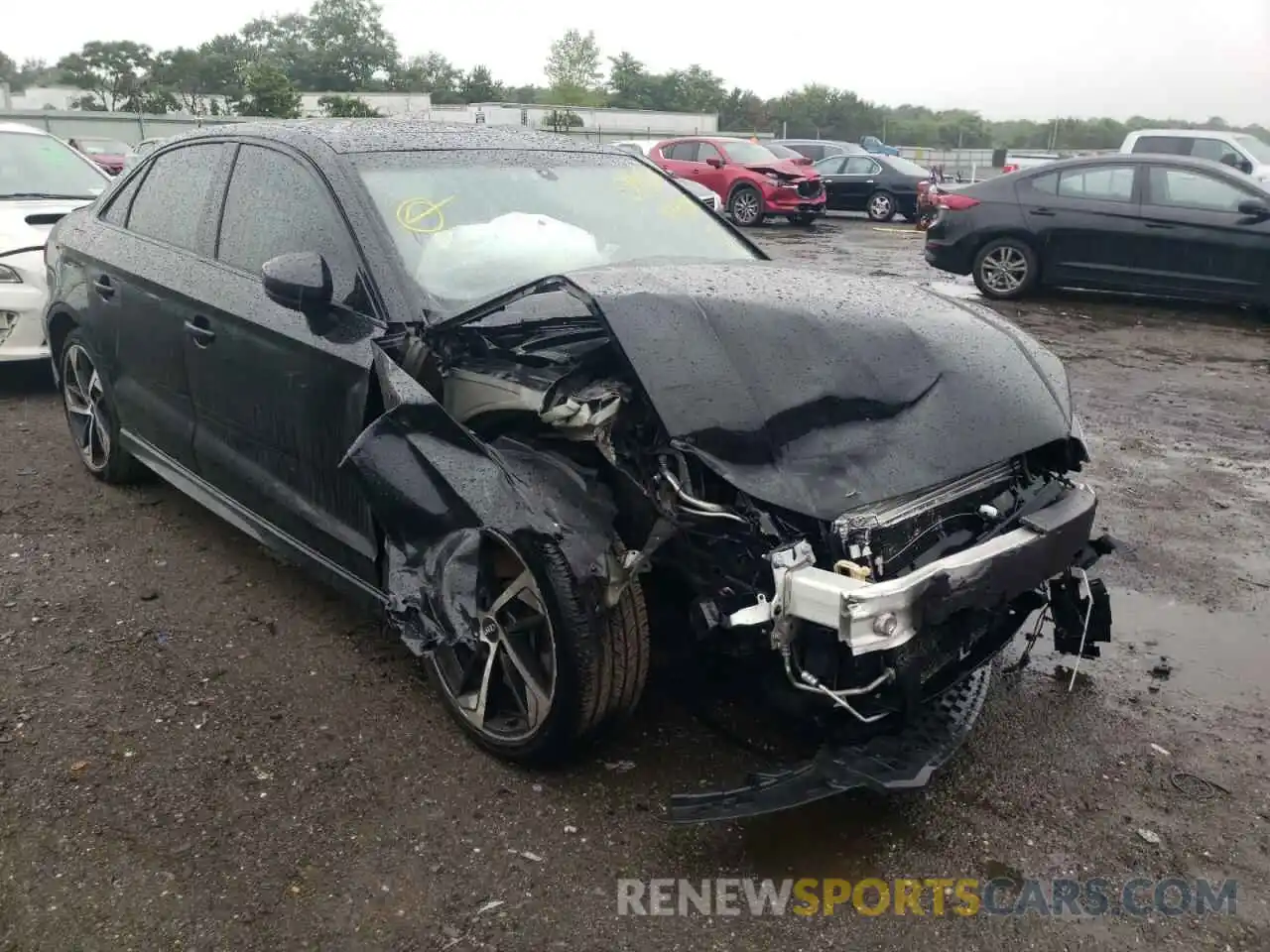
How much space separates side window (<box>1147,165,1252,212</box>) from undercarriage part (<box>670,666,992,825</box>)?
29.3 feet

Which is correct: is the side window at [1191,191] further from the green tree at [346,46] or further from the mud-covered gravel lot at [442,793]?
the green tree at [346,46]

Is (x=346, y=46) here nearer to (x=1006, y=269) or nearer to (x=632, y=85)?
(x=632, y=85)

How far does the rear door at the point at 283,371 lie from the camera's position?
3209 mm

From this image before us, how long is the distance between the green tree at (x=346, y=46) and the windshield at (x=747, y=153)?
61330 mm

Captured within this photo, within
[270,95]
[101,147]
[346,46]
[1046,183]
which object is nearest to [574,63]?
[346,46]

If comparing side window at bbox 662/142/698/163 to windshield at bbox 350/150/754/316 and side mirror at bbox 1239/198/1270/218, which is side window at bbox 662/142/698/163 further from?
windshield at bbox 350/150/754/316

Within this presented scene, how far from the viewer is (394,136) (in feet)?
12.4

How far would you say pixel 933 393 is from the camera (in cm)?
280

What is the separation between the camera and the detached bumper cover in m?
2.27

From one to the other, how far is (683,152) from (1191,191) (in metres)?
A: 12.4

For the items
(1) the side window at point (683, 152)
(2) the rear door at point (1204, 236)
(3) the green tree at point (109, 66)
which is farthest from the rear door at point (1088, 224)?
(3) the green tree at point (109, 66)

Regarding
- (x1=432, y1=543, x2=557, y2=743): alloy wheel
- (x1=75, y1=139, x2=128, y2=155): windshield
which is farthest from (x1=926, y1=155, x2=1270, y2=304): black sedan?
(x1=75, y1=139, x2=128, y2=155): windshield

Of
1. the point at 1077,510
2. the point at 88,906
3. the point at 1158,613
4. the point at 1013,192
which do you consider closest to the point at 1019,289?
the point at 1013,192

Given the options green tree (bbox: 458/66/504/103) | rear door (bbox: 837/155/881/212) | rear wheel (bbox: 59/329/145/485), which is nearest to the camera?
rear wheel (bbox: 59/329/145/485)
